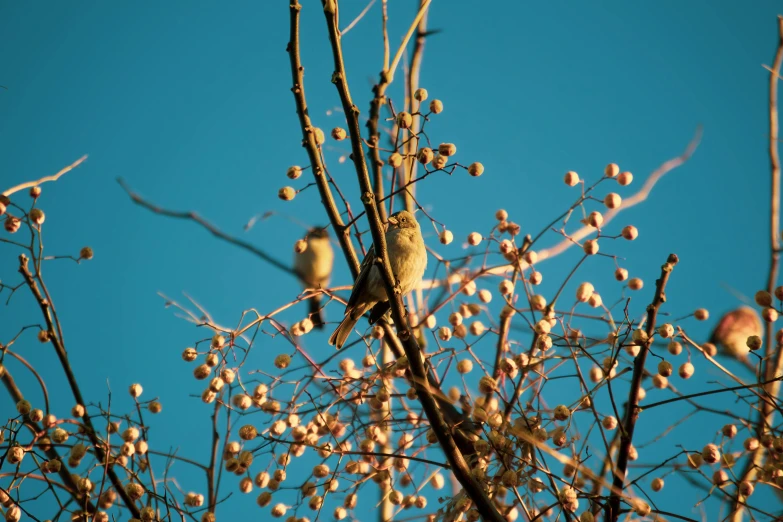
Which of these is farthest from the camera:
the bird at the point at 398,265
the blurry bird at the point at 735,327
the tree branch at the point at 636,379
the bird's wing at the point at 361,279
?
the blurry bird at the point at 735,327

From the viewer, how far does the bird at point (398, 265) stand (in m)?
4.02

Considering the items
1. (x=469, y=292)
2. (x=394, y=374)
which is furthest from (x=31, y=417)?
(x=469, y=292)

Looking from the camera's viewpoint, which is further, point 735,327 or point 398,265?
point 735,327

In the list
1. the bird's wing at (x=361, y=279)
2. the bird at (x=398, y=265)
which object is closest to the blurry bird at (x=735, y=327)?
the bird at (x=398, y=265)

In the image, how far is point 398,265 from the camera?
4273 mm

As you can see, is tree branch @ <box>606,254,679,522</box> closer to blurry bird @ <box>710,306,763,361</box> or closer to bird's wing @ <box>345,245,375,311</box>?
bird's wing @ <box>345,245,375,311</box>

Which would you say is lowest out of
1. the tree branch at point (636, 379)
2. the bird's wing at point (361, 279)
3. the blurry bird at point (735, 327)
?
the tree branch at point (636, 379)

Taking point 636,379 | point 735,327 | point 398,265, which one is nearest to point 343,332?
point 398,265

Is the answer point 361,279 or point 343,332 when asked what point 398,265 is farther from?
point 361,279

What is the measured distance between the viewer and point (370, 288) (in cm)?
388

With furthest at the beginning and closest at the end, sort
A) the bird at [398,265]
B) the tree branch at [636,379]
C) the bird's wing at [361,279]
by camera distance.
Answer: the bird at [398,265]
the bird's wing at [361,279]
the tree branch at [636,379]

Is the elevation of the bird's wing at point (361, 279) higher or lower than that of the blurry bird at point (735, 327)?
lower

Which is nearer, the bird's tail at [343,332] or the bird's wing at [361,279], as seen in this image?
the bird's wing at [361,279]

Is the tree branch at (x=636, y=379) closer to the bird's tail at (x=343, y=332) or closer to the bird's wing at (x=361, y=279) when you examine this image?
the bird's wing at (x=361, y=279)
